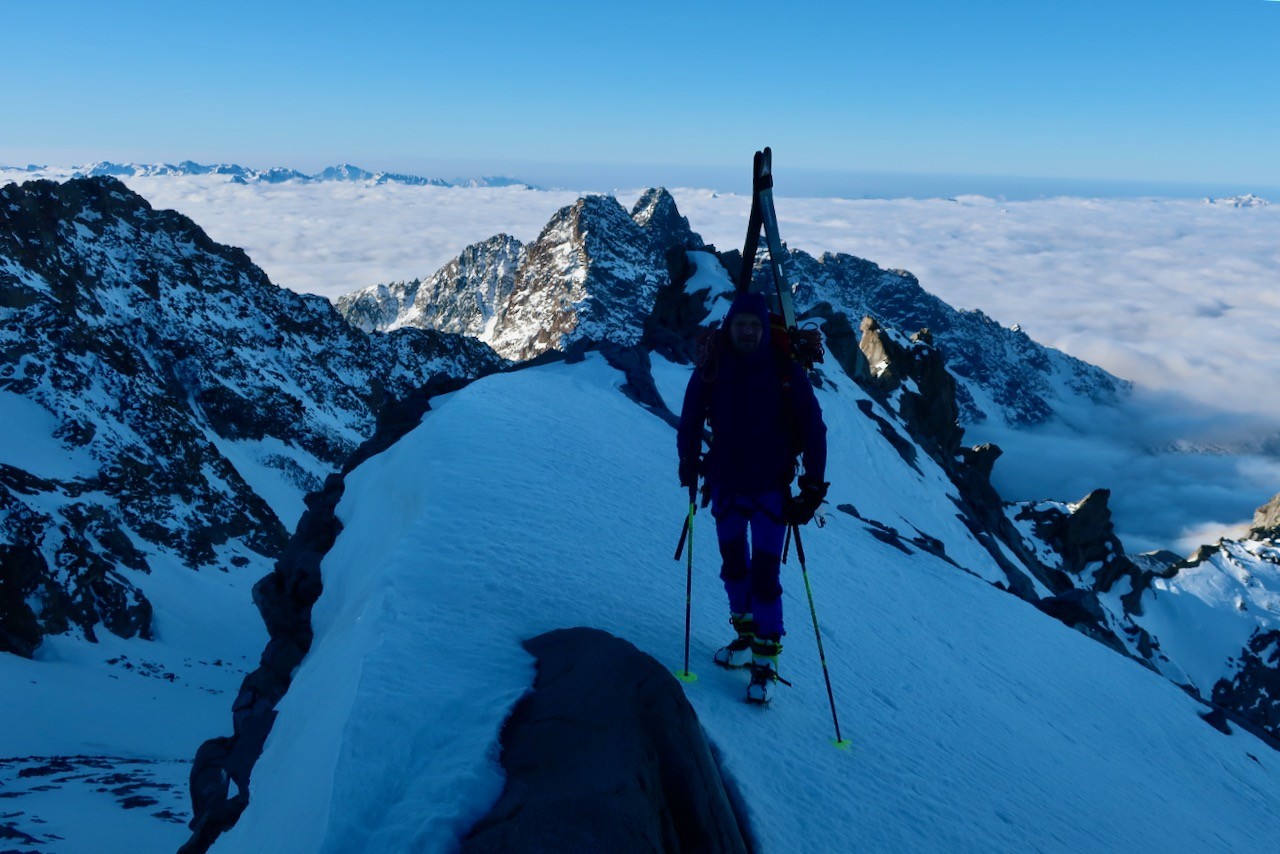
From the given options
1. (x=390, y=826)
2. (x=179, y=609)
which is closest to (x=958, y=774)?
(x=390, y=826)

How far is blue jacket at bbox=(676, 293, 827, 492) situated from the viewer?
22.9 feet

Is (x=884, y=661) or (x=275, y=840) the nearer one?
(x=275, y=840)

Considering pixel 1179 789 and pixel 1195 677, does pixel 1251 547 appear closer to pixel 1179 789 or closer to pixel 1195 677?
pixel 1195 677

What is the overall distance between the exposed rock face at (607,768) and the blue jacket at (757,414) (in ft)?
6.97

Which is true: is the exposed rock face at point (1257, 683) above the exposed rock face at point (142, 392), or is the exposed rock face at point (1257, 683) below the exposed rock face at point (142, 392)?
below

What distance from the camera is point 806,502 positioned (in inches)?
277

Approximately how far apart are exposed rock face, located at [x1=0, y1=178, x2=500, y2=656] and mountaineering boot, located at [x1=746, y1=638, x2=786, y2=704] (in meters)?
39.9

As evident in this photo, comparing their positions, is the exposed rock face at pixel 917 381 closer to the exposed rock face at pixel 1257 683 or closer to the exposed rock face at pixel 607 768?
the exposed rock face at pixel 1257 683

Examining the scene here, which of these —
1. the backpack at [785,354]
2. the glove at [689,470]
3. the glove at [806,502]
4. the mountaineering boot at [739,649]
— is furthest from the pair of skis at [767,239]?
the mountaineering boot at [739,649]

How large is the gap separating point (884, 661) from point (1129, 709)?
8112 millimetres

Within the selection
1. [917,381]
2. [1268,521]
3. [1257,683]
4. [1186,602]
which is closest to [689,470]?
[917,381]

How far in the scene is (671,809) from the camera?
Answer: 5000mm

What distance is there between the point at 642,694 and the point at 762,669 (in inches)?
83.0

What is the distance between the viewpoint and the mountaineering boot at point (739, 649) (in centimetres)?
743
